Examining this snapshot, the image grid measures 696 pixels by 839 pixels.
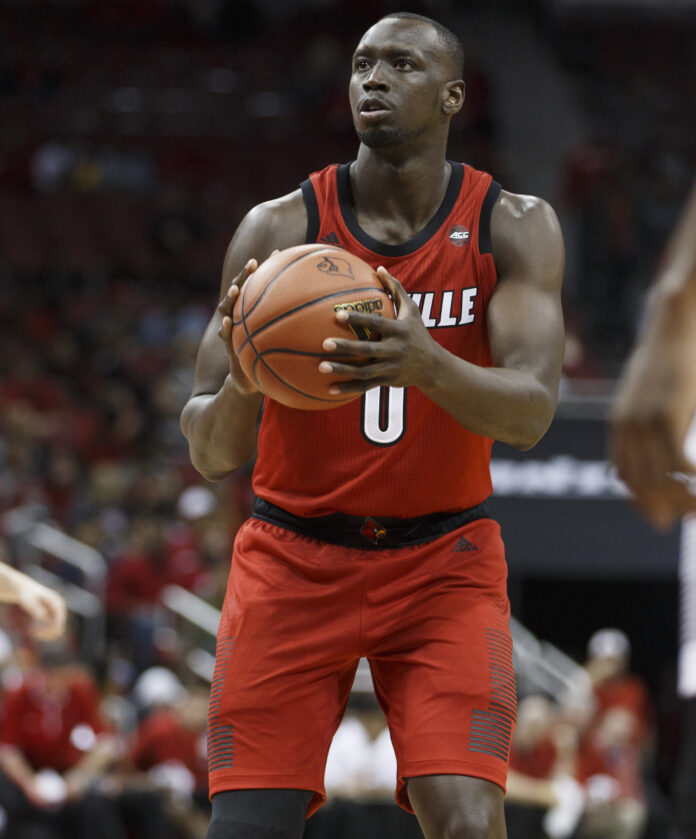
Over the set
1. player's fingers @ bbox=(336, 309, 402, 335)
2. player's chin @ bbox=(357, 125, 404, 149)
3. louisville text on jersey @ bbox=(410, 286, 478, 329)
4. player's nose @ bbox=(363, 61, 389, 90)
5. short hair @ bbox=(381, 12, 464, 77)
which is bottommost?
louisville text on jersey @ bbox=(410, 286, 478, 329)

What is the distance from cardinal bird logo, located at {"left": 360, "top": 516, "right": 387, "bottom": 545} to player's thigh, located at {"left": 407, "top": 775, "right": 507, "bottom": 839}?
615mm

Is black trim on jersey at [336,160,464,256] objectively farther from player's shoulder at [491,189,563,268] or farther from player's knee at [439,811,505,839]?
player's knee at [439,811,505,839]

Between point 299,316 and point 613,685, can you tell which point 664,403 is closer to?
point 299,316

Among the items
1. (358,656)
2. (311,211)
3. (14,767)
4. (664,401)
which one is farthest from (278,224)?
(14,767)

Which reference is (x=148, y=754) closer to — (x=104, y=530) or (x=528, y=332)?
(x=104, y=530)

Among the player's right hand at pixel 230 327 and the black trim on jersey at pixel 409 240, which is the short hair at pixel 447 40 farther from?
the player's right hand at pixel 230 327

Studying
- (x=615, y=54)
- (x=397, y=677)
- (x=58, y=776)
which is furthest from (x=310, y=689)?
(x=615, y=54)

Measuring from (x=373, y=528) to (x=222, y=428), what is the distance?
0.47 meters

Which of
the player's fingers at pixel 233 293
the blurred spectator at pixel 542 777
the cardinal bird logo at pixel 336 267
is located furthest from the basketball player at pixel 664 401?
the blurred spectator at pixel 542 777

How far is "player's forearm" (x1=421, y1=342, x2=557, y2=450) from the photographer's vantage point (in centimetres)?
307

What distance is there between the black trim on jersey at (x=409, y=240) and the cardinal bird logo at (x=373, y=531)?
712mm

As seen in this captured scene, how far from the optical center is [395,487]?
350 centimetres

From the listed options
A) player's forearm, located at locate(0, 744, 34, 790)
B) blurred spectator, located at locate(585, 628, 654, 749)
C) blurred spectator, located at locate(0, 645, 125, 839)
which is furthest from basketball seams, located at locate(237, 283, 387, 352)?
blurred spectator, located at locate(585, 628, 654, 749)

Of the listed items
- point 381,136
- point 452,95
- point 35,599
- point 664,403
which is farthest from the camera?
point 35,599
